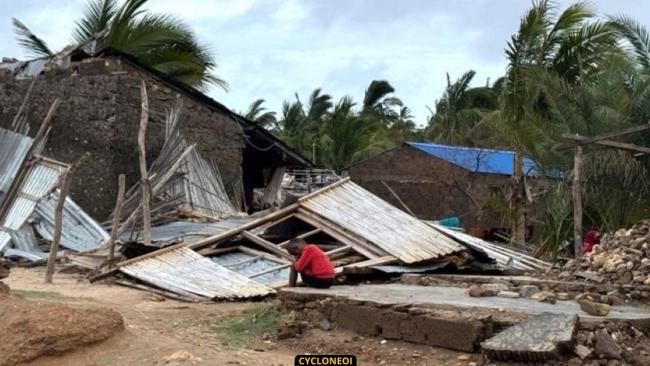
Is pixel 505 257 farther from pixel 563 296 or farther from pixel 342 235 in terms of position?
pixel 563 296

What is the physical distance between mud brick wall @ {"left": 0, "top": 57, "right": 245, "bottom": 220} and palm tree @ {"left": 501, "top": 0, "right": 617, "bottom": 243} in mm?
7443

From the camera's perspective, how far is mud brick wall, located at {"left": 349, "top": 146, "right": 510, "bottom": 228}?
22969 mm

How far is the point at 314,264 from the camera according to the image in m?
9.41

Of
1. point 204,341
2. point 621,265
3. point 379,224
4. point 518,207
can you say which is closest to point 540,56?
point 518,207

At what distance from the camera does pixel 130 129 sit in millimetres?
17000

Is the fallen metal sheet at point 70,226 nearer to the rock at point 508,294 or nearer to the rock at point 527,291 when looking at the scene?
the rock at point 508,294

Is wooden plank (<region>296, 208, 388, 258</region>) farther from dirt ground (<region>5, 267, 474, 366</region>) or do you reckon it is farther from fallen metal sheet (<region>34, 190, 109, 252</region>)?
fallen metal sheet (<region>34, 190, 109, 252</region>)

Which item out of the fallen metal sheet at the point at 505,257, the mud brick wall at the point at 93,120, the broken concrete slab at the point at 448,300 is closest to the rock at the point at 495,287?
the broken concrete slab at the point at 448,300

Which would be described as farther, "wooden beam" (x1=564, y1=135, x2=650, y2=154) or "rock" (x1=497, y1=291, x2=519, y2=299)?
"wooden beam" (x1=564, y1=135, x2=650, y2=154)

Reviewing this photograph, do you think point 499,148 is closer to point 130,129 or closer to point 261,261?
point 130,129

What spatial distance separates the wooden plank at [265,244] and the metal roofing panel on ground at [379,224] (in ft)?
2.83

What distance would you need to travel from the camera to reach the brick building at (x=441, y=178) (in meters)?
23.0

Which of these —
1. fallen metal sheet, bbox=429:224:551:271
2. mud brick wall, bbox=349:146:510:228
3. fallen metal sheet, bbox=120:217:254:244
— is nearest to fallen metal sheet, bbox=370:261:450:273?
fallen metal sheet, bbox=429:224:551:271

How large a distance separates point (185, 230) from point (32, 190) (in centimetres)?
312
